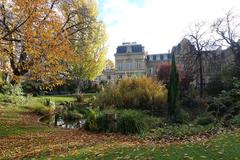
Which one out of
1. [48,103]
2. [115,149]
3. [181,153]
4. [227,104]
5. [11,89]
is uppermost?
[11,89]

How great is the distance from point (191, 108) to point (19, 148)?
602 inches

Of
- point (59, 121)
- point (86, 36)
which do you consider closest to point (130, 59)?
point (86, 36)

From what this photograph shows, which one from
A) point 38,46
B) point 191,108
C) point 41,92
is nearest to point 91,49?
point 41,92

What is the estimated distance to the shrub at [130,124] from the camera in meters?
13.7

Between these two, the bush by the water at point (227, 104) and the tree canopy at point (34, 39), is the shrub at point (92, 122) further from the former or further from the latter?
the bush by the water at point (227, 104)

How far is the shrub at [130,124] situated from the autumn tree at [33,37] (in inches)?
159

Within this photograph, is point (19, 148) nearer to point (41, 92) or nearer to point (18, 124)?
point (18, 124)

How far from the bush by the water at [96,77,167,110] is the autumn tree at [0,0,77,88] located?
13.9ft

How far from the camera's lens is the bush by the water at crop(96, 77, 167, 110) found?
19375 mm

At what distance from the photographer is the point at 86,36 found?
27.5m

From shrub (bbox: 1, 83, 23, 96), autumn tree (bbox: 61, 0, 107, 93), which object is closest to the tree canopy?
autumn tree (bbox: 61, 0, 107, 93)

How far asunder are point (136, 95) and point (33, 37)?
9021 millimetres

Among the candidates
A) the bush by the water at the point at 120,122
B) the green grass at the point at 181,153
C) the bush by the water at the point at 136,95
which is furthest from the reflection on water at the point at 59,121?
the green grass at the point at 181,153

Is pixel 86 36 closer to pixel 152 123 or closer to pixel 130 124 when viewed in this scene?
pixel 152 123
